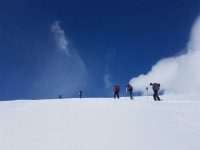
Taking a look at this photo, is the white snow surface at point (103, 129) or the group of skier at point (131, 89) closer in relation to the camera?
the white snow surface at point (103, 129)

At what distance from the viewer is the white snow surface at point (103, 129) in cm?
1044

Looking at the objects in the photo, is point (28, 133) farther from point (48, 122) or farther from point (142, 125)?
point (142, 125)

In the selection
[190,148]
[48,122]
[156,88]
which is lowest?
[190,148]

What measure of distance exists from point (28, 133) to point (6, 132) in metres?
1.04

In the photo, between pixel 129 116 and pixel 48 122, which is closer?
pixel 48 122

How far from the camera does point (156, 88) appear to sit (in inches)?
922

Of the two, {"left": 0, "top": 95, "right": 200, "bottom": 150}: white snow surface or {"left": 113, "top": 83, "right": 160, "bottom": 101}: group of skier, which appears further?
{"left": 113, "top": 83, "right": 160, "bottom": 101}: group of skier

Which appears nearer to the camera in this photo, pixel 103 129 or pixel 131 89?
pixel 103 129

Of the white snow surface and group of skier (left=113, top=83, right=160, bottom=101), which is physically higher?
group of skier (left=113, top=83, right=160, bottom=101)

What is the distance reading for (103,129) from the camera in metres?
12.3

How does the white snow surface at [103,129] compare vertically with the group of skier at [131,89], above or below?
below

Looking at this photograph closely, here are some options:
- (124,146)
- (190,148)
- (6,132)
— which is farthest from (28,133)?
(190,148)

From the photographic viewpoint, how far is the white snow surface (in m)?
10.4

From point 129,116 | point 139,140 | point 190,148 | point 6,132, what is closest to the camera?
point 190,148
